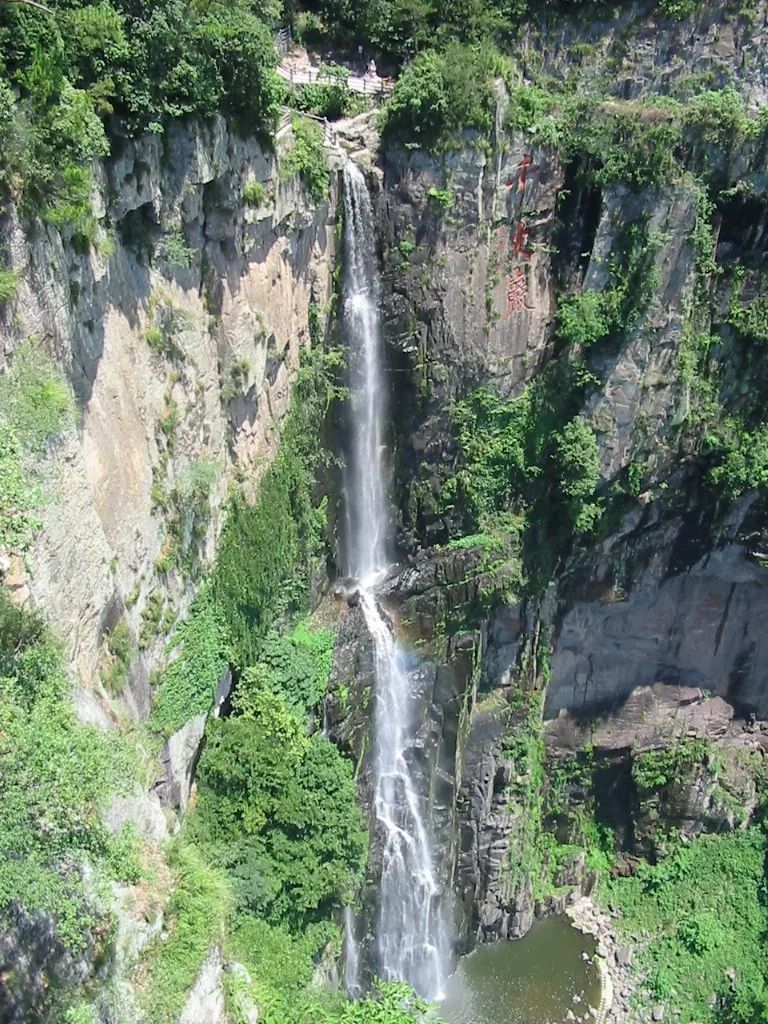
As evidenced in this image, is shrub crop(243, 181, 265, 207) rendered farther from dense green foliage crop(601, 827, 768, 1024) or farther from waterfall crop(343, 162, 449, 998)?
dense green foliage crop(601, 827, 768, 1024)

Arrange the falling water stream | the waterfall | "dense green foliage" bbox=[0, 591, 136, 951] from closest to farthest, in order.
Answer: "dense green foliage" bbox=[0, 591, 136, 951] → the falling water stream → the waterfall

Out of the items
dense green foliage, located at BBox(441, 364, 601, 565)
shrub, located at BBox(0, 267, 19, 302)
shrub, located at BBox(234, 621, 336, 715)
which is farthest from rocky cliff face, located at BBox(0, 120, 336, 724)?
dense green foliage, located at BBox(441, 364, 601, 565)

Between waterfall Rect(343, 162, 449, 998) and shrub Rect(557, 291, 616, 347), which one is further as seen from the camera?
waterfall Rect(343, 162, 449, 998)

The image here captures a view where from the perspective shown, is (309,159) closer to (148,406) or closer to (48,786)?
(148,406)

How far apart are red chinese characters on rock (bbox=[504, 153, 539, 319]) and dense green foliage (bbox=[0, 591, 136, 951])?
12799 millimetres

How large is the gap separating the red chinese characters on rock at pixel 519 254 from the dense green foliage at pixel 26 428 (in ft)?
36.7

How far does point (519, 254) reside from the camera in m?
18.2

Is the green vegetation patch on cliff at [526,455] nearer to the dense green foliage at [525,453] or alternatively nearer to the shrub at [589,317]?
the dense green foliage at [525,453]

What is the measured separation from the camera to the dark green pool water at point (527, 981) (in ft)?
64.5

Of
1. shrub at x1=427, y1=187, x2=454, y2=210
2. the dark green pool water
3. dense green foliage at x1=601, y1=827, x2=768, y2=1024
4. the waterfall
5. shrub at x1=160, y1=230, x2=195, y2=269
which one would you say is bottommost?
the dark green pool water

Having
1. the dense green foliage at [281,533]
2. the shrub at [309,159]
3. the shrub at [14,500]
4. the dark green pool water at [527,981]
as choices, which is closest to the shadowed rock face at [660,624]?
the dark green pool water at [527,981]

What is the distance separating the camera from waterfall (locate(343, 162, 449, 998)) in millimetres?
18766

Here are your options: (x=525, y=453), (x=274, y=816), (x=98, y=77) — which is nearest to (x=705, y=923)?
(x=274, y=816)

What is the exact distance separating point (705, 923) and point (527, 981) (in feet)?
15.9
